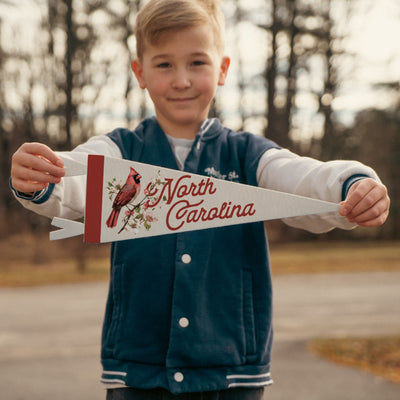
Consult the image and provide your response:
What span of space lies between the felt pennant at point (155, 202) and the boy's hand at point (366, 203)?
0.17 m

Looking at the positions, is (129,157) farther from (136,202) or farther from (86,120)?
(86,120)

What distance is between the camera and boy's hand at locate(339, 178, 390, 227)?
1.55 m

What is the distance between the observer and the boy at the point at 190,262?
181cm

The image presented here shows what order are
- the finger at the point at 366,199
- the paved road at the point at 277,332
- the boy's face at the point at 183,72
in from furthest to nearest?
the paved road at the point at 277,332
the boy's face at the point at 183,72
the finger at the point at 366,199

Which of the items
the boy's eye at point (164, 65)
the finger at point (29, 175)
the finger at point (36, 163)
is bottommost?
the finger at point (29, 175)

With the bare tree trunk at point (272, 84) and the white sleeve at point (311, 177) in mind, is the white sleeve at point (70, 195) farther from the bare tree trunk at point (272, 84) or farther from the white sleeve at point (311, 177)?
the bare tree trunk at point (272, 84)

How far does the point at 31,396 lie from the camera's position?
5.14m

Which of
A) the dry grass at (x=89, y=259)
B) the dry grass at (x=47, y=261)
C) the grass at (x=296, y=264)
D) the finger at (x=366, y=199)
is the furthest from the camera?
the dry grass at (x=89, y=259)

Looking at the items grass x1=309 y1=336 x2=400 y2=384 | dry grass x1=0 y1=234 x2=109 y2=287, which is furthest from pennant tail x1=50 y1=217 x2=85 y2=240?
dry grass x1=0 y1=234 x2=109 y2=287

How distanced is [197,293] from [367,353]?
5034mm

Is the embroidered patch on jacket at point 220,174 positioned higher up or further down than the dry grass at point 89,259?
further down

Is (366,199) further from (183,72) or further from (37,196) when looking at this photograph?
(37,196)

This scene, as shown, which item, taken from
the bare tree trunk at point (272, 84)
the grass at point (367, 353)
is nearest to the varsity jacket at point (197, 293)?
the grass at point (367, 353)

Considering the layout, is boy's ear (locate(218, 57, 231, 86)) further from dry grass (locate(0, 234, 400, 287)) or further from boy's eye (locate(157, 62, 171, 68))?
dry grass (locate(0, 234, 400, 287))
